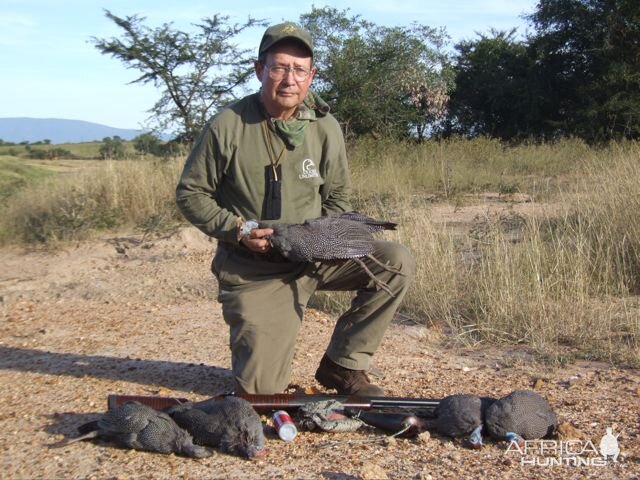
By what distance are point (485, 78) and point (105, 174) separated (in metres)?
15.3

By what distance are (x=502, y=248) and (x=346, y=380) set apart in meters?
2.17

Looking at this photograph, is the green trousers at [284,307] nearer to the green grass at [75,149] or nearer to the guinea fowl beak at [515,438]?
the guinea fowl beak at [515,438]

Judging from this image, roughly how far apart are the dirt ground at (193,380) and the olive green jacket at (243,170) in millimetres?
936

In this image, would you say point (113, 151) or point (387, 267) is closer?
point (387, 267)

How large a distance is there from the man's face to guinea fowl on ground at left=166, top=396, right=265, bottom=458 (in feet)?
4.65

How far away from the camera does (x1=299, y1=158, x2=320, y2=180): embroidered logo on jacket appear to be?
375 cm

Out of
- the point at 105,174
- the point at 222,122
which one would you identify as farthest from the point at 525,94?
the point at 222,122

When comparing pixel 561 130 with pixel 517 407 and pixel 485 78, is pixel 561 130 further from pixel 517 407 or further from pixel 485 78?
pixel 517 407

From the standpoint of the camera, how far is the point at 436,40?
1934cm

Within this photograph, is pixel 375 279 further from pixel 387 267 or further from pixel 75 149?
pixel 75 149

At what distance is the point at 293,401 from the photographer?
341 centimetres

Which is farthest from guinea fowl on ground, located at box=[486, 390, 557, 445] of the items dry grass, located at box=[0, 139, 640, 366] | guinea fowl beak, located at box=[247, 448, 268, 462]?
dry grass, located at box=[0, 139, 640, 366]

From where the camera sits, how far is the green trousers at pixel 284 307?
11.8ft

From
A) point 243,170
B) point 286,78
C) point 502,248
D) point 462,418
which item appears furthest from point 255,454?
point 502,248
